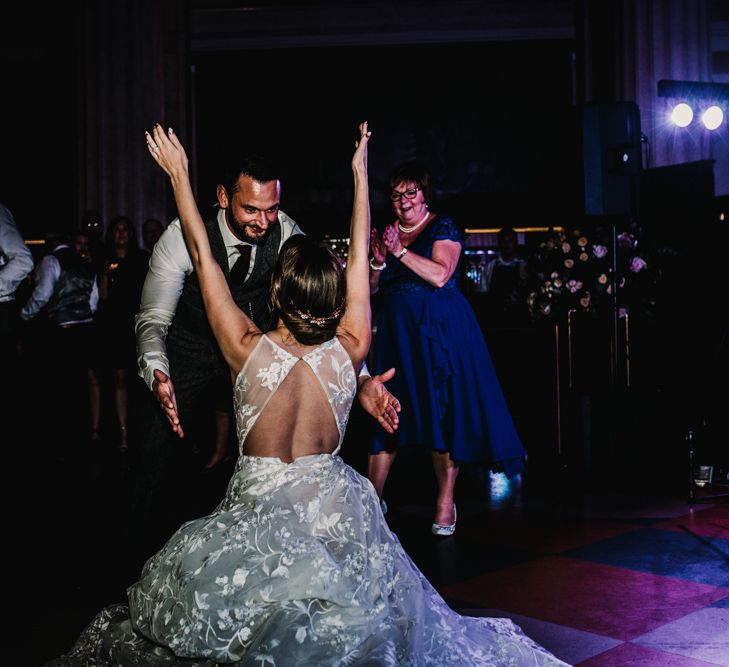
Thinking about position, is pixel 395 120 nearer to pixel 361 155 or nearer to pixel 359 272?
pixel 361 155

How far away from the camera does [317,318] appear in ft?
7.77

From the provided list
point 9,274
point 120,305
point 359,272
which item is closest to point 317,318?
point 359,272

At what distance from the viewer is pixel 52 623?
10.7ft

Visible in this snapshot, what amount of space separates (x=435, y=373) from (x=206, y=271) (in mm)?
2106

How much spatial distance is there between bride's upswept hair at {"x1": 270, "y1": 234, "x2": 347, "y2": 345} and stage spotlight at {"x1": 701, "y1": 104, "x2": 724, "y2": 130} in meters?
5.71

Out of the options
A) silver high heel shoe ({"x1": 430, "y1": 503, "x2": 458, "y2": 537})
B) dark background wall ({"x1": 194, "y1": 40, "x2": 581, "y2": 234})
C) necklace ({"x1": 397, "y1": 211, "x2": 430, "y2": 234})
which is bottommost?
silver high heel shoe ({"x1": 430, "y1": 503, "x2": 458, "y2": 537})

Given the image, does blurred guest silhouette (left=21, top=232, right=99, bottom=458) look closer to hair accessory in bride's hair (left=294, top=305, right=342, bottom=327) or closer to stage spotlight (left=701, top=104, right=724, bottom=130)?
stage spotlight (left=701, top=104, right=724, bottom=130)

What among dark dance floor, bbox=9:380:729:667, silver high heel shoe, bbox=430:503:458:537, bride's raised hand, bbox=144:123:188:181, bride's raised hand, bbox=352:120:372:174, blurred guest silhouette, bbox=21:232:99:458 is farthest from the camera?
blurred guest silhouette, bbox=21:232:99:458

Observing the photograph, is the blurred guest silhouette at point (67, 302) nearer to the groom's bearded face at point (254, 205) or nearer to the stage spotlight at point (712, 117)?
the groom's bearded face at point (254, 205)

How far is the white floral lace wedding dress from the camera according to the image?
2.21 m

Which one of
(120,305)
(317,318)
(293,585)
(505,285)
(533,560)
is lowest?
(533,560)

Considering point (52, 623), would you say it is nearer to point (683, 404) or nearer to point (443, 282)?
point (443, 282)

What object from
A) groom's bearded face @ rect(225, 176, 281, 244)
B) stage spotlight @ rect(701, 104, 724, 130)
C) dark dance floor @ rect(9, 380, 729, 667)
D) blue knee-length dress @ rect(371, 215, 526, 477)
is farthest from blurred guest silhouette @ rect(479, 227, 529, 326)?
groom's bearded face @ rect(225, 176, 281, 244)

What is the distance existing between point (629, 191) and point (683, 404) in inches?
55.9
